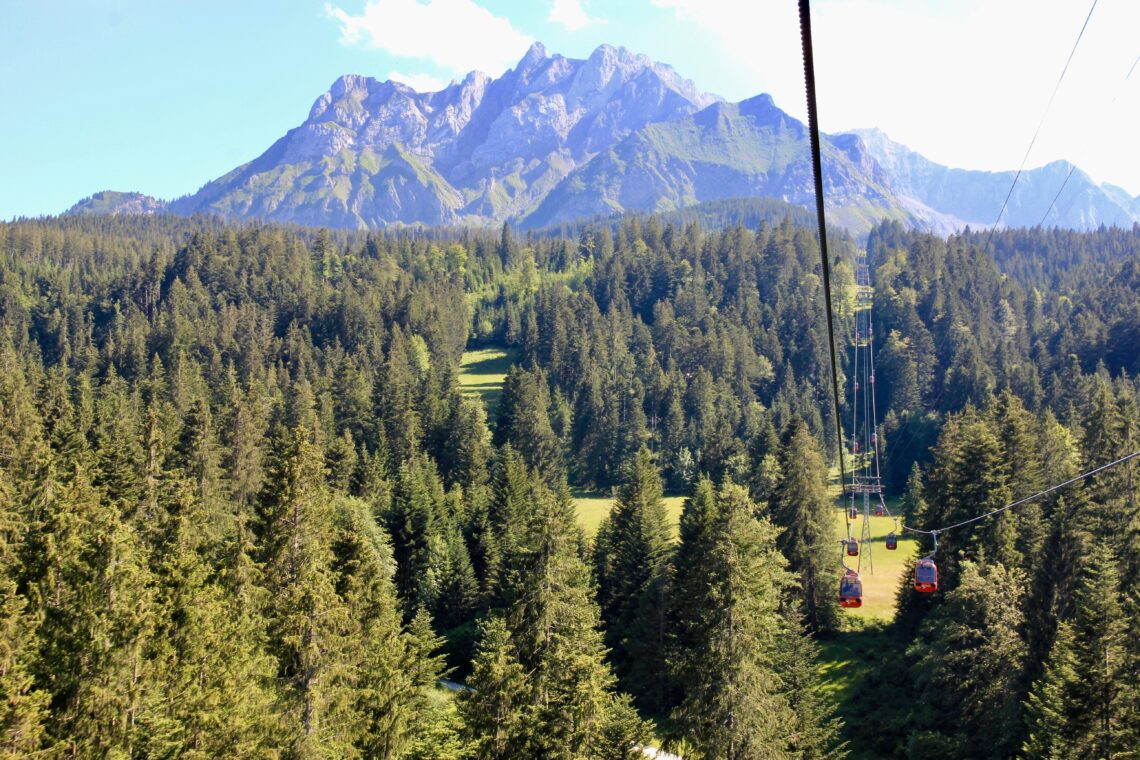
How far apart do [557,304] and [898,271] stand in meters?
66.8

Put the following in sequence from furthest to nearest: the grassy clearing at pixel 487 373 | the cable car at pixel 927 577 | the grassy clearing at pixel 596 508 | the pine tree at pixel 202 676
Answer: the grassy clearing at pixel 487 373
the grassy clearing at pixel 596 508
the cable car at pixel 927 577
the pine tree at pixel 202 676

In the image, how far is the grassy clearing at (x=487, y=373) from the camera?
421 ft

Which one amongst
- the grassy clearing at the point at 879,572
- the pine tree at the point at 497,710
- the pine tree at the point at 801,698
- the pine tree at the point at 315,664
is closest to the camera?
the pine tree at the point at 315,664

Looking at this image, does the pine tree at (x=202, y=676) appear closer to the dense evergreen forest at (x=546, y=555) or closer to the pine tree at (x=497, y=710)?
the dense evergreen forest at (x=546, y=555)

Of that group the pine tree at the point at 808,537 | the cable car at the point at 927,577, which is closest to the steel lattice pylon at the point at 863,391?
the pine tree at the point at 808,537

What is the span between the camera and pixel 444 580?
59.7 m

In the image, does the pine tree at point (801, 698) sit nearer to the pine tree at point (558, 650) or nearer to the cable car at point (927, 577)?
the cable car at point (927, 577)

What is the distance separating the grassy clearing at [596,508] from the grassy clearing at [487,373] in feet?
74.6

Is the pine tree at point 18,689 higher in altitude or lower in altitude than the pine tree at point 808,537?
higher

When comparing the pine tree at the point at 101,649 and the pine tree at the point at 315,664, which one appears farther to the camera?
the pine tree at the point at 315,664

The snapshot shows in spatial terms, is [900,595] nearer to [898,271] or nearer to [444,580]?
[444,580]

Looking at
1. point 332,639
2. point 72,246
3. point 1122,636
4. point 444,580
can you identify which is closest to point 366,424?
point 444,580

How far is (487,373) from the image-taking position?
145250 mm

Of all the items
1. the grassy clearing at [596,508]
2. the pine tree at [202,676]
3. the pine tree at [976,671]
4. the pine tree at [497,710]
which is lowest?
the grassy clearing at [596,508]
